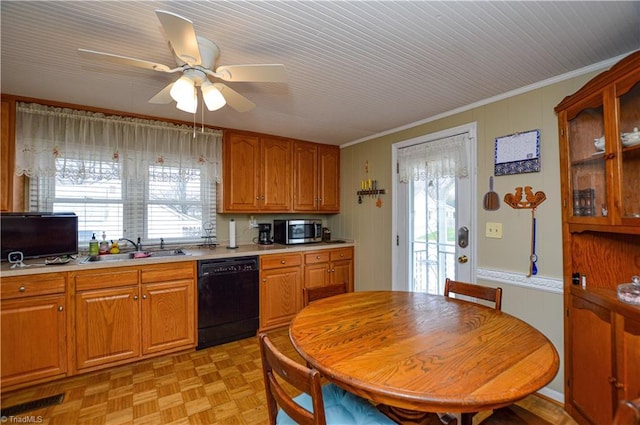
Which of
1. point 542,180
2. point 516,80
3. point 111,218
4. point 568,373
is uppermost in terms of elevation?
point 516,80

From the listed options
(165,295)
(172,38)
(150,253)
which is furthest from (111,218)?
(172,38)

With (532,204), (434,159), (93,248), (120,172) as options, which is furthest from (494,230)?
(93,248)

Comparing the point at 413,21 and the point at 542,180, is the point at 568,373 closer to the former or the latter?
the point at 542,180

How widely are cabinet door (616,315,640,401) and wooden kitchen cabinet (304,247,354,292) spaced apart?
2358 millimetres

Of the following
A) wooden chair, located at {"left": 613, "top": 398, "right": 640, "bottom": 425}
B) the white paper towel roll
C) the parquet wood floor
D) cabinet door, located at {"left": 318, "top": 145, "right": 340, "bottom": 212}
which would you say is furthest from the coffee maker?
wooden chair, located at {"left": 613, "top": 398, "right": 640, "bottom": 425}

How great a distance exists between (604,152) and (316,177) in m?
2.83

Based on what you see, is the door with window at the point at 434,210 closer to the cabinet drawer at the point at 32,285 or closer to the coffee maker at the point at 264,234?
the coffee maker at the point at 264,234

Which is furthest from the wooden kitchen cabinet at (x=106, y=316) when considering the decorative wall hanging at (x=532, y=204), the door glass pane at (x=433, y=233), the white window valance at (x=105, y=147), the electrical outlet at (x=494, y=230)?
the decorative wall hanging at (x=532, y=204)

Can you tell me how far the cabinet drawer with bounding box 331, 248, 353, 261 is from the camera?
364cm

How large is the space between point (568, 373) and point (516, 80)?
201 centimetres

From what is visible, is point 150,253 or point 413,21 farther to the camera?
point 150,253

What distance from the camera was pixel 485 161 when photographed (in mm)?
2426

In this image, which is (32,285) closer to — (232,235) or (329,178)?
(232,235)

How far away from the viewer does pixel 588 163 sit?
5.78 feet
